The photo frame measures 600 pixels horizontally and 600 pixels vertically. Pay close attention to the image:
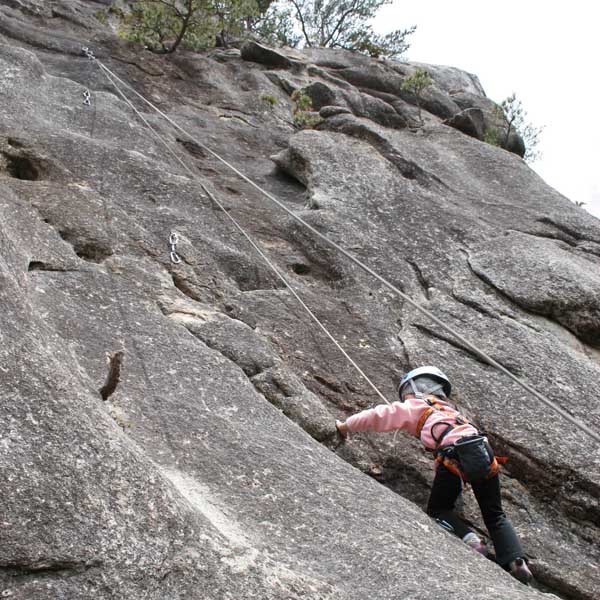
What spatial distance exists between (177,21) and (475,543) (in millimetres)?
15311

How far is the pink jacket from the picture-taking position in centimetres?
695

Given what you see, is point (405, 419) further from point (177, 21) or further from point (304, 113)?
point (177, 21)

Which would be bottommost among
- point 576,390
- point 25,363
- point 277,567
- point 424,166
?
point 277,567

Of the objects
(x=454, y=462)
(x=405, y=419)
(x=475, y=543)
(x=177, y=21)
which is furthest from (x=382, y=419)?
(x=177, y=21)

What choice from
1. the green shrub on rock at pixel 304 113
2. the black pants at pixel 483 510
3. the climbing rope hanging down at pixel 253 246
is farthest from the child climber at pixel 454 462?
the green shrub on rock at pixel 304 113

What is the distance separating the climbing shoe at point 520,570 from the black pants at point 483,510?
0.04m

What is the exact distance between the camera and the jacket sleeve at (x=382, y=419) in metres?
7.09

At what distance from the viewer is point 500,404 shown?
846 centimetres

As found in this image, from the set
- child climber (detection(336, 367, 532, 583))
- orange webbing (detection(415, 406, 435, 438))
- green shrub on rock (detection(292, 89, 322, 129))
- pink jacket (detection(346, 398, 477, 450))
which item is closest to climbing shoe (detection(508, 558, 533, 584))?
child climber (detection(336, 367, 532, 583))

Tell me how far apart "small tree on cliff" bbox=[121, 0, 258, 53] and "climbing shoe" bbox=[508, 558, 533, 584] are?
49.8 feet

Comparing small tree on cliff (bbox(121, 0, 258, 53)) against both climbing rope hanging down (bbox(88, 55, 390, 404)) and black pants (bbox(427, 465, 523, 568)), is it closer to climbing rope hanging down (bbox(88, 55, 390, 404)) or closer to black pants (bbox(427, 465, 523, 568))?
climbing rope hanging down (bbox(88, 55, 390, 404))

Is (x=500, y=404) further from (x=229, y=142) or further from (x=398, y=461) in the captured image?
(x=229, y=142)

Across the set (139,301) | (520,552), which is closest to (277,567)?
(520,552)

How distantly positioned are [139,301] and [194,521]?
129 inches
